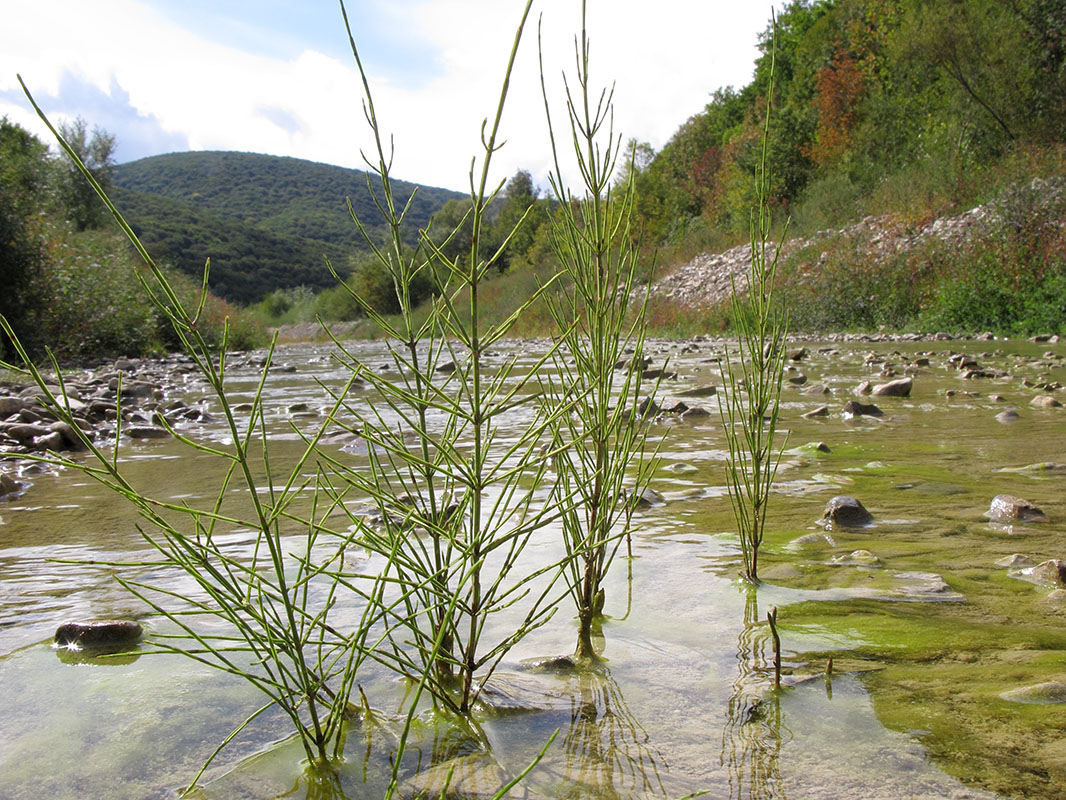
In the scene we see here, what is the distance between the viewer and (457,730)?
1.34 meters

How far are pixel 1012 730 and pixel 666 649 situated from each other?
659mm

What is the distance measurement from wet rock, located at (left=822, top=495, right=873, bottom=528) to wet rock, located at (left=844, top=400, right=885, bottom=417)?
2.91 metres

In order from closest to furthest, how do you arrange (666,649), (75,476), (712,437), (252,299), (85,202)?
(666,649)
(75,476)
(712,437)
(85,202)
(252,299)

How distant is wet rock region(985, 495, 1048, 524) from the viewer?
8.39 ft

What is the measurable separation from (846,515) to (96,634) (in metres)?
2.28

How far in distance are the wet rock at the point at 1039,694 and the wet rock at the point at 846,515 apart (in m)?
1.31

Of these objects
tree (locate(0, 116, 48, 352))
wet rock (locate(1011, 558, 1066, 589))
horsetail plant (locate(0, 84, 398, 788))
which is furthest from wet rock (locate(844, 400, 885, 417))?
tree (locate(0, 116, 48, 352))

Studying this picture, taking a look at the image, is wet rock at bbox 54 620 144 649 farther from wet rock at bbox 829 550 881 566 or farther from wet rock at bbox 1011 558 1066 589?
wet rock at bbox 1011 558 1066 589

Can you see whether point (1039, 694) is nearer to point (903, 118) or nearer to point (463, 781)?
point (463, 781)

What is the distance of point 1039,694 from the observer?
1.32 m

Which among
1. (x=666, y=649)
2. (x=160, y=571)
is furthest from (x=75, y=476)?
(x=666, y=649)

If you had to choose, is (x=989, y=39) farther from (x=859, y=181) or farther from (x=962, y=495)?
(x=962, y=495)

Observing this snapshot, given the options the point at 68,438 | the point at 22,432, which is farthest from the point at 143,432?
the point at 22,432

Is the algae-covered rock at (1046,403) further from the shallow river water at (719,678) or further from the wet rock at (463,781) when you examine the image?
the wet rock at (463,781)
